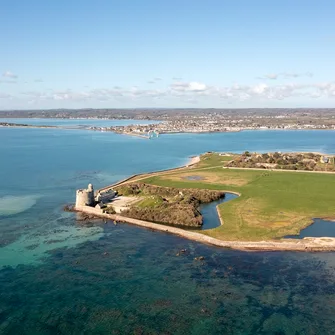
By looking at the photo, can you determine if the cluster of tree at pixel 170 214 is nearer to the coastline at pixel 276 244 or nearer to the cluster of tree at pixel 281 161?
the coastline at pixel 276 244

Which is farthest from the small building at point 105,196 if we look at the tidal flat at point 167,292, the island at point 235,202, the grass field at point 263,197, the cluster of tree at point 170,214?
the tidal flat at point 167,292

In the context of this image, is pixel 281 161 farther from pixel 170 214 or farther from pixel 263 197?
pixel 170 214

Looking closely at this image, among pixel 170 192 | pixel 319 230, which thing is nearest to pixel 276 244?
pixel 319 230

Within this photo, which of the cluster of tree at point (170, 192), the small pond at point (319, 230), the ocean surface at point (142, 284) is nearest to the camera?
the ocean surface at point (142, 284)

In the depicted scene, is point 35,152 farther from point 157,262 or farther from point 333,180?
point 157,262

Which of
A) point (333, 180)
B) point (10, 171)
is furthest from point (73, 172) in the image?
point (333, 180)

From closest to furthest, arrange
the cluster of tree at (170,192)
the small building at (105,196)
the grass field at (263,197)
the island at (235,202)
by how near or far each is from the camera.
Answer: the island at (235,202) → the grass field at (263,197) → the small building at (105,196) → the cluster of tree at (170,192)

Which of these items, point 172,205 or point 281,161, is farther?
point 281,161
